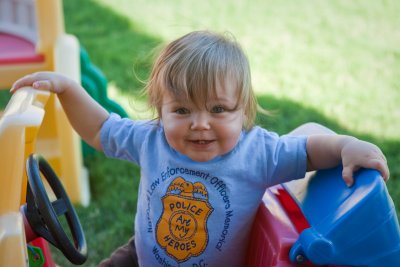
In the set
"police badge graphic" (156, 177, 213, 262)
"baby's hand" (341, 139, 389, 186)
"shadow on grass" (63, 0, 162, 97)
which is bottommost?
"shadow on grass" (63, 0, 162, 97)

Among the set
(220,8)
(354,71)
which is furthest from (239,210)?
(220,8)

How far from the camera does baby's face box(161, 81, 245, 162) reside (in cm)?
142

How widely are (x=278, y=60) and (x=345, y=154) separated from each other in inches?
102

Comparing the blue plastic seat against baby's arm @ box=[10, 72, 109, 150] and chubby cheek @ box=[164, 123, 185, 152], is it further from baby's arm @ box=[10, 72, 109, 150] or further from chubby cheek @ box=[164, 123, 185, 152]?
baby's arm @ box=[10, 72, 109, 150]

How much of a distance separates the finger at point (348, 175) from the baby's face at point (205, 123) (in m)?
0.29

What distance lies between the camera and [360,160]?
1.32 metres

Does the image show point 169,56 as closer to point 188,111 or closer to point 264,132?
point 188,111

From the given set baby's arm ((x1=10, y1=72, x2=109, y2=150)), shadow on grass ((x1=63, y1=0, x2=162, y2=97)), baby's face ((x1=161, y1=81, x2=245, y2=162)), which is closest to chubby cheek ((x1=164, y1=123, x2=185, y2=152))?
baby's face ((x1=161, y1=81, x2=245, y2=162))

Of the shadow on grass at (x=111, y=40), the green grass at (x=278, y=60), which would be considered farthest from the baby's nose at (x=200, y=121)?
the shadow on grass at (x=111, y=40)

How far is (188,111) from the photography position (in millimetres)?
1438

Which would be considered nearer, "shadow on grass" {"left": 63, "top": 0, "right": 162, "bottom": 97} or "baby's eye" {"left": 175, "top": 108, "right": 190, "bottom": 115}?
"baby's eye" {"left": 175, "top": 108, "right": 190, "bottom": 115}

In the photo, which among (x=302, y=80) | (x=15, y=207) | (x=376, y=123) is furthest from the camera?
(x=302, y=80)

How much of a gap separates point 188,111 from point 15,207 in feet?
1.51

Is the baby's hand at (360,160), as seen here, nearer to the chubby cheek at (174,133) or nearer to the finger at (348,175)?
the finger at (348,175)
